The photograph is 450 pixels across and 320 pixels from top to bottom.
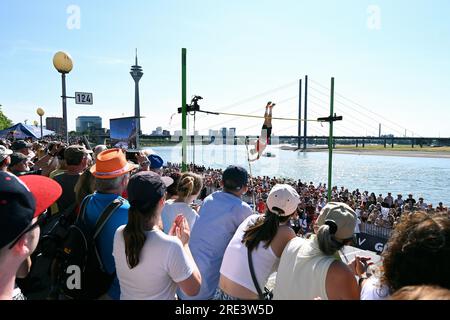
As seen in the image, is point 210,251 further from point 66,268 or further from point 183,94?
point 183,94

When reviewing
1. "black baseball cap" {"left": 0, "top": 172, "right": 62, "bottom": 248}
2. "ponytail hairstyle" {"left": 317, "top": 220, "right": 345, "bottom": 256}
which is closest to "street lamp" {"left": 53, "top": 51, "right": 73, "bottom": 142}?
"black baseball cap" {"left": 0, "top": 172, "right": 62, "bottom": 248}

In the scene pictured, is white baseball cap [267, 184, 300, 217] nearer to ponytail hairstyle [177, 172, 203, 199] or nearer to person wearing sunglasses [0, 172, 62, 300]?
ponytail hairstyle [177, 172, 203, 199]

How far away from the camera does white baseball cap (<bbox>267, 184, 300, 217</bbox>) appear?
2.35 m

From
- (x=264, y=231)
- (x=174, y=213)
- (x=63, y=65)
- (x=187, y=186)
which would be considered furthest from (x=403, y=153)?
(x=264, y=231)

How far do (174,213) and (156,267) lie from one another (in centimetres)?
121

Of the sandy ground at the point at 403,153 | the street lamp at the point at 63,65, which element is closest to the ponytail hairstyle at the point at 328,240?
the street lamp at the point at 63,65

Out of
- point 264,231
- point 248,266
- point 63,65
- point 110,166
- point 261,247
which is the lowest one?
point 248,266

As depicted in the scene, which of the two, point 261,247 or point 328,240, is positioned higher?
point 328,240

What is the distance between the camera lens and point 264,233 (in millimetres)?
2318

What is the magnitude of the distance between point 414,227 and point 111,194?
203 centimetres

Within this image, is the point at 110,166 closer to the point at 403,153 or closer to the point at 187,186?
the point at 187,186

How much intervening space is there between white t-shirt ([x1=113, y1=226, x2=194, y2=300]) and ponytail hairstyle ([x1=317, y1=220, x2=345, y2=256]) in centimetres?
81

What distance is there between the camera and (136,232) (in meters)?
1.94
